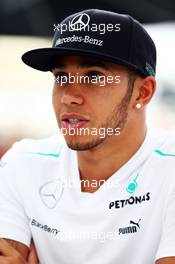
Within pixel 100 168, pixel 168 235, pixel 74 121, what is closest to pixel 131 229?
pixel 168 235

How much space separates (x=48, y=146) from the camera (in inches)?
102

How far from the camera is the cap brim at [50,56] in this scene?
2.04 meters

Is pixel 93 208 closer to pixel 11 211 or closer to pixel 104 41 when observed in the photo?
pixel 11 211

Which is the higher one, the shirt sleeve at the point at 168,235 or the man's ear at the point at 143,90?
the man's ear at the point at 143,90

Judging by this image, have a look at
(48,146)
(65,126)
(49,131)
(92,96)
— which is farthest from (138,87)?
(49,131)

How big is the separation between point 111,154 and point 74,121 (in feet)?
0.90

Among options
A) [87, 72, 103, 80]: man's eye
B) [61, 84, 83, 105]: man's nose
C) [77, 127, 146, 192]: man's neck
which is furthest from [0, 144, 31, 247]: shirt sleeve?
[87, 72, 103, 80]: man's eye

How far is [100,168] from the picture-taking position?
230 cm

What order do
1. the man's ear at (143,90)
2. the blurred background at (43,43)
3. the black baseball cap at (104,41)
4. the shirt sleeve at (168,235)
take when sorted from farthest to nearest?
the blurred background at (43,43)
the man's ear at (143,90)
the black baseball cap at (104,41)
the shirt sleeve at (168,235)

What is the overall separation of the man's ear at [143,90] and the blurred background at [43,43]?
6.88 metres

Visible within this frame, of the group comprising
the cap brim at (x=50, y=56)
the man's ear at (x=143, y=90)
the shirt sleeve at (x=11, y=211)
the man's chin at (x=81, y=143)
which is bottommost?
the shirt sleeve at (x=11, y=211)

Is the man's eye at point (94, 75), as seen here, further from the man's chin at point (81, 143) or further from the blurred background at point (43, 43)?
the blurred background at point (43, 43)

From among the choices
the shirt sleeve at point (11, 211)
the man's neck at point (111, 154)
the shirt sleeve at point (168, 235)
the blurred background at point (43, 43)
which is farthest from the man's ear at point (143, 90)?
the blurred background at point (43, 43)

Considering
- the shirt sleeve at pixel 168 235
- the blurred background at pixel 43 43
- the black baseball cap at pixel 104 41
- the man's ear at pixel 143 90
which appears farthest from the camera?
the blurred background at pixel 43 43
